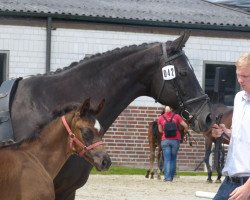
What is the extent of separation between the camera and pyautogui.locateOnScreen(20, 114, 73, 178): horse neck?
8469 millimetres

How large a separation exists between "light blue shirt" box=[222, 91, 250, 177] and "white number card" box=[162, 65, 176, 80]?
1905 mm

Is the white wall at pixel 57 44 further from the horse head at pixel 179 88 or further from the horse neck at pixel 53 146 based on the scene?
the horse neck at pixel 53 146

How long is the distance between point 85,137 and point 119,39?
18985 millimetres

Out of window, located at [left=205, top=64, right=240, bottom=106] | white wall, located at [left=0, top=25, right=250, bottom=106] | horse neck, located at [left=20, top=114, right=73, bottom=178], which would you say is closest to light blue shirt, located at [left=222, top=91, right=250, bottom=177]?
horse neck, located at [left=20, top=114, right=73, bottom=178]

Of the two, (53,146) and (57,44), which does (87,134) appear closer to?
(53,146)

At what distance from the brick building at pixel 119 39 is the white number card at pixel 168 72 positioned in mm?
16828

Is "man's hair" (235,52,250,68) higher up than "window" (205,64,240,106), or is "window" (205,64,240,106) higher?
"man's hair" (235,52,250,68)

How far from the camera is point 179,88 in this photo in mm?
9695

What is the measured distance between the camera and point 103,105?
9.01 meters

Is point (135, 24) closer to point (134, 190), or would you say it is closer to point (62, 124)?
point (134, 190)

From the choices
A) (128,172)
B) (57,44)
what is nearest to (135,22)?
(57,44)

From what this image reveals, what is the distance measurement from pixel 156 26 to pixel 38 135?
19.3 meters

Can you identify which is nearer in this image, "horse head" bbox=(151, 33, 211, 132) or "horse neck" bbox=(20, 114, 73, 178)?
"horse neck" bbox=(20, 114, 73, 178)

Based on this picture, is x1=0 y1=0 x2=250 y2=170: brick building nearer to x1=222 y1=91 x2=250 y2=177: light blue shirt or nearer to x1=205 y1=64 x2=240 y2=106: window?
x1=205 y1=64 x2=240 y2=106: window
